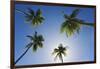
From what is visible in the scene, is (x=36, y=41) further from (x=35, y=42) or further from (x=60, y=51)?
(x=60, y=51)

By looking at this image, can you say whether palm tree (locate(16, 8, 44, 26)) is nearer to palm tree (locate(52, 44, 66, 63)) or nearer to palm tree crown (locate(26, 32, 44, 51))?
palm tree crown (locate(26, 32, 44, 51))

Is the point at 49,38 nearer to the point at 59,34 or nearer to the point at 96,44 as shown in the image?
the point at 59,34

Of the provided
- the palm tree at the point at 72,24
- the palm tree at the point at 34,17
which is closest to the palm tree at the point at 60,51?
the palm tree at the point at 72,24

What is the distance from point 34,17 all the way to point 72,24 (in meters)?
0.43

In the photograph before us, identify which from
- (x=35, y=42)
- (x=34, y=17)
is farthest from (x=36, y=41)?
(x=34, y=17)

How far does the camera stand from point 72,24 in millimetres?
2090

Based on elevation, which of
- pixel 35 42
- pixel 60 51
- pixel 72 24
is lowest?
pixel 60 51

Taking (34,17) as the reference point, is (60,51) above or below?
below

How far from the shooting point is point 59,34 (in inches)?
80.6

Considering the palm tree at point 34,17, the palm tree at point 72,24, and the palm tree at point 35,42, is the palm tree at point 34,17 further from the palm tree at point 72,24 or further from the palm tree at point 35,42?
the palm tree at point 72,24

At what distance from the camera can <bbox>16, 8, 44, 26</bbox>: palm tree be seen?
1.94m

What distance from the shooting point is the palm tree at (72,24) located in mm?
2062

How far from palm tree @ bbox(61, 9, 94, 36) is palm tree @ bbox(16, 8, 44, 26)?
26 centimetres

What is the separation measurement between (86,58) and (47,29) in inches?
22.0
